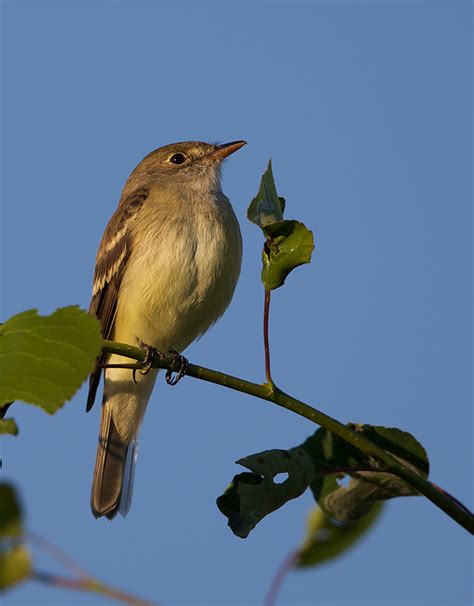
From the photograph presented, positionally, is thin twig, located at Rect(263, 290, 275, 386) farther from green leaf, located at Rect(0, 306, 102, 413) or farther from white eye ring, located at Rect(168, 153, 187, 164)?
white eye ring, located at Rect(168, 153, 187, 164)

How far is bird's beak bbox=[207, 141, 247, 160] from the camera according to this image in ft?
27.8

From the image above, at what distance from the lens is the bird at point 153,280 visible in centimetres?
691

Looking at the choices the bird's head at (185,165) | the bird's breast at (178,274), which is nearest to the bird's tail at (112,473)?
the bird's breast at (178,274)

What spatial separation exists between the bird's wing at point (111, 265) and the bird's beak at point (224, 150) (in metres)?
0.92

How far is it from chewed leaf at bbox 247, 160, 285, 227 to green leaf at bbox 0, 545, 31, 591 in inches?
89.7

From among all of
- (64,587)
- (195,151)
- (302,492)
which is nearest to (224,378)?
(302,492)

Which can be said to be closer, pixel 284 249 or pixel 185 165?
pixel 284 249

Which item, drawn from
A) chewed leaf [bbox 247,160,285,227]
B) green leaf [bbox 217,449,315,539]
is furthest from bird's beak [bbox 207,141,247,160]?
green leaf [bbox 217,449,315,539]

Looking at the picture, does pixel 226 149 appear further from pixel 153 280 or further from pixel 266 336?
pixel 266 336

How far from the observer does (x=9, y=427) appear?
9.09ft

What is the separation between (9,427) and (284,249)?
4.93ft

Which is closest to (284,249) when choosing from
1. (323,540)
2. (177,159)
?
(323,540)

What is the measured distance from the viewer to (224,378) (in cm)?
366

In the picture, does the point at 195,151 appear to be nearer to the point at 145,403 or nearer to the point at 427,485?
the point at 145,403
